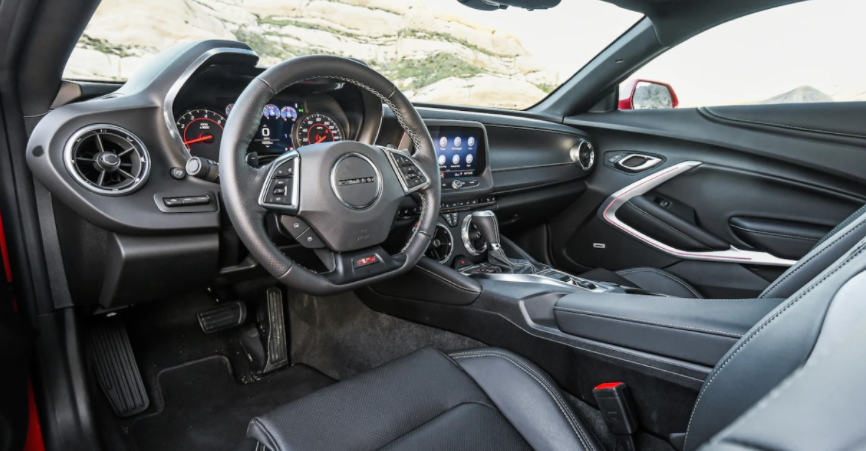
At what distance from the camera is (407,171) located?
56.4 inches

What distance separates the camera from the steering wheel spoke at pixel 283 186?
122 centimetres

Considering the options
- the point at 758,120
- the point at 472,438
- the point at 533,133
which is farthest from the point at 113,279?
the point at 758,120

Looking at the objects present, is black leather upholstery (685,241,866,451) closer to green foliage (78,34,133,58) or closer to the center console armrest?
the center console armrest

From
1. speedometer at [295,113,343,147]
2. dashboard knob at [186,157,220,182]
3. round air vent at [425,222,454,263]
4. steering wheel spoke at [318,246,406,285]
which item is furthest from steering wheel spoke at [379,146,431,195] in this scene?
round air vent at [425,222,454,263]

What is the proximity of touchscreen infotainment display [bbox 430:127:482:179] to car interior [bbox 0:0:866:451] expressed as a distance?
1 centimetres

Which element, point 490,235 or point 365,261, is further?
point 490,235

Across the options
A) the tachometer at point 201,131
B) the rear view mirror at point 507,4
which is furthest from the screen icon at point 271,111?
the rear view mirror at point 507,4

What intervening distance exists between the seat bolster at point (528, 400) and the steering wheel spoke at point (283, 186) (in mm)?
571

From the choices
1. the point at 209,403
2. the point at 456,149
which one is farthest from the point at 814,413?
the point at 209,403

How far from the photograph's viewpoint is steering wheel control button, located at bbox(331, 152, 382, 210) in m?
1.29

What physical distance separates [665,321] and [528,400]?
1.14 feet

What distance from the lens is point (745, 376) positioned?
25.6 inches

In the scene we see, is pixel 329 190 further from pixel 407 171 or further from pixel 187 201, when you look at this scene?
pixel 187 201

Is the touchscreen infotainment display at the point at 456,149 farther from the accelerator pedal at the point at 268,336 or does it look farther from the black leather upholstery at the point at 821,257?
the black leather upholstery at the point at 821,257
